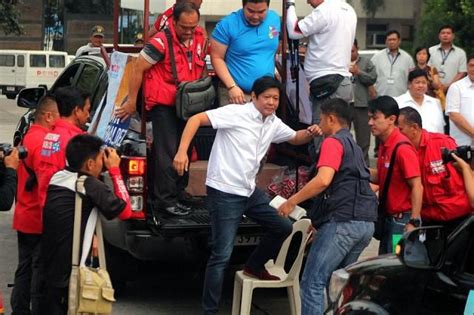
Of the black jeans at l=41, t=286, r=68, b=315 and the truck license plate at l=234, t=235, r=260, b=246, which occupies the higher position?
the truck license plate at l=234, t=235, r=260, b=246

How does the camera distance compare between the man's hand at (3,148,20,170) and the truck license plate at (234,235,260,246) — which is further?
the truck license plate at (234,235,260,246)

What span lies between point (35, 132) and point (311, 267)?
2189 mm

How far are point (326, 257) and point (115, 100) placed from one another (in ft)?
8.03

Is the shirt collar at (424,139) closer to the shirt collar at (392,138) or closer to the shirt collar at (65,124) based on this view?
the shirt collar at (392,138)

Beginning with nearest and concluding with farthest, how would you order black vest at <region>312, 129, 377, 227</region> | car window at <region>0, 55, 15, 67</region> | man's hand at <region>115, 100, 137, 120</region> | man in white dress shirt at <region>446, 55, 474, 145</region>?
black vest at <region>312, 129, 377, 227</region> → man's hand at <region>115, 100, 137, 120</region> → man in white dress shirt at <region>446, 55, 474, 145</region> → car window at <region>0, 55, 15, 67</region>

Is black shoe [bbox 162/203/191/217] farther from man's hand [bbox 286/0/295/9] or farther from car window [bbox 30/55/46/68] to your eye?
car window [bbox 30/55/46/68]

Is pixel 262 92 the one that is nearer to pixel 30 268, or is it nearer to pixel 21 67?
pixel 30 268

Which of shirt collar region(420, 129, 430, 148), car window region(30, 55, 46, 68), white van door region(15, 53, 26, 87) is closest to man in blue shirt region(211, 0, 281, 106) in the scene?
shirt collar region(420, 129, 430, 148)

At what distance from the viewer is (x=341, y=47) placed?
8.43 meters

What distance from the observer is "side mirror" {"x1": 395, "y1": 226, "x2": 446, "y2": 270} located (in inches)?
176

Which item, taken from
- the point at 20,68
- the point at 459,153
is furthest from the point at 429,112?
the point at 20,68

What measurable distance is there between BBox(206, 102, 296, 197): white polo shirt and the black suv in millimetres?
2131

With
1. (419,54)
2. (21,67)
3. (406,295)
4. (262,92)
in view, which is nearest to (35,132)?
(262,92)

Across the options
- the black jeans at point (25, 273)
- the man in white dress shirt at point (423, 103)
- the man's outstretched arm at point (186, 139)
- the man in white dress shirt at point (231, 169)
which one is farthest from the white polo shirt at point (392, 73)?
the black jeans at point (25, 273)
